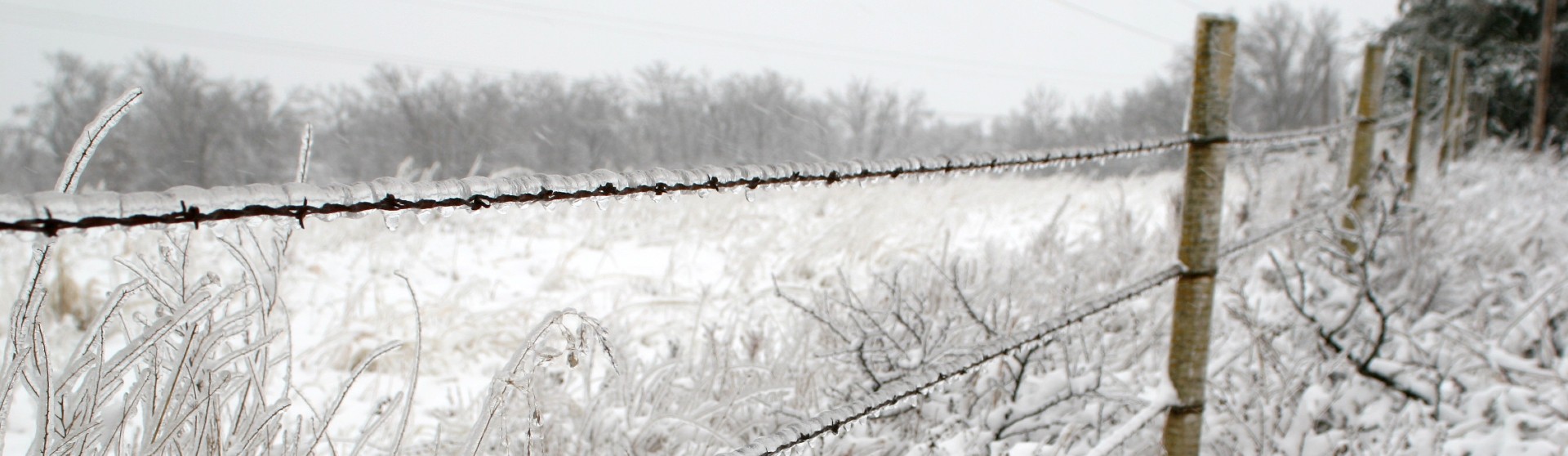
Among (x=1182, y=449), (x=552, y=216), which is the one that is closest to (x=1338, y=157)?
(x=1182, y=449)

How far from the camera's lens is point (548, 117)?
2997cm

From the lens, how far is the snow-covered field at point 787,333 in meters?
1.19

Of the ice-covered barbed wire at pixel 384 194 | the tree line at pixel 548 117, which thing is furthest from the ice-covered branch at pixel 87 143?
the tree line at pixel 548 117

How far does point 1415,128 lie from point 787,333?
155 inches

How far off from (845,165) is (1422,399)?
2.19 m

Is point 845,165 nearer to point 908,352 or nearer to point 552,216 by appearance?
point 908,352

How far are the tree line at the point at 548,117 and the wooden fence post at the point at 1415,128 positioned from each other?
641 inches

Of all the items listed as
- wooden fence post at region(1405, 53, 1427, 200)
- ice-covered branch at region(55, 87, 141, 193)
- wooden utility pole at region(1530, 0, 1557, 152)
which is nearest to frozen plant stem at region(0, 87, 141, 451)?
ice-covered branch at region(55, 87, 141, 193)

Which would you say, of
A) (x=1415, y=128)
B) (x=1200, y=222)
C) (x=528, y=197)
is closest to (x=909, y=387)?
(x=528, y=197)

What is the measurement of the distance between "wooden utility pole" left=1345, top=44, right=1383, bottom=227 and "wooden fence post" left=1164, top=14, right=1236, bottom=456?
2.15 meters

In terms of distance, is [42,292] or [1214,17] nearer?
[42,292]

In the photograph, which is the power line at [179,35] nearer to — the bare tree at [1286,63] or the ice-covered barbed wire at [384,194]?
the ice-covered barbed wire at [384,194]

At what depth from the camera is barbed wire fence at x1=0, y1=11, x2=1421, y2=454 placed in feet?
1.20

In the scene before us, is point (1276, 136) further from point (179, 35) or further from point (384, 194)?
point (179, 35)
